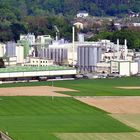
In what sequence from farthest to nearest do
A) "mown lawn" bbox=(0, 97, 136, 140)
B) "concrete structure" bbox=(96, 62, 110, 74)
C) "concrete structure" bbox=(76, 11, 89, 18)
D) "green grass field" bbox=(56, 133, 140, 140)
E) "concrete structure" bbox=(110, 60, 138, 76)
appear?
1. "concrete structure" bbox=(76, 11, 89, 18)
2. "concrete structure" bbox=(96, 62, 110, 74)
3. "concrete structure" bbox=(110, 60, 138, 76)
4. "mown lawn" bbox=(0, 97, 136, 140)
5. "green grass field" bbox=(56, 133, 140, 140)

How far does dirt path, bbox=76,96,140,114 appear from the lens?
46.9 metres

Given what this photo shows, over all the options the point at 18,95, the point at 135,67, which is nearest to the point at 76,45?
the point at 135,67

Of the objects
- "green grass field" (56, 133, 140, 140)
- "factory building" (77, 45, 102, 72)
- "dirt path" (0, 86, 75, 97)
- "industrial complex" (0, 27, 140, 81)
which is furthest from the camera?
"factory building" (77, 45, 102, 72)

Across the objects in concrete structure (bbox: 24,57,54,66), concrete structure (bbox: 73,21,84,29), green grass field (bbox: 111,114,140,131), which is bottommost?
green grass field (bbox: 111,114,140,131)

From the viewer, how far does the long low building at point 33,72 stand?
6588 centimetres

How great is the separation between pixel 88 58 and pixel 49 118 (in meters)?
34.9

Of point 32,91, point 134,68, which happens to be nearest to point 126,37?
point 134,68

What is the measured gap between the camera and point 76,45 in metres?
84.3

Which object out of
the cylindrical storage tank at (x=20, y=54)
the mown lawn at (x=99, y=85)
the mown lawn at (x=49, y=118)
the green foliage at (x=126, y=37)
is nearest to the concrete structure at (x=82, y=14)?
the green foliage at (x=126, y=37)

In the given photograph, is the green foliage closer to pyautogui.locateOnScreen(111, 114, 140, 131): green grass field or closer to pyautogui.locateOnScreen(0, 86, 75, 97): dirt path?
pyautogui.locateOnScreen(0, 86, 75, 97): dirt path

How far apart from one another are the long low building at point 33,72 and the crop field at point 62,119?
10.0 meters

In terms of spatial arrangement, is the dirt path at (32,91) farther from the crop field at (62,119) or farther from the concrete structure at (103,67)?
the concrete structure at (103,67)

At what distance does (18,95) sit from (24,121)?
10946mm

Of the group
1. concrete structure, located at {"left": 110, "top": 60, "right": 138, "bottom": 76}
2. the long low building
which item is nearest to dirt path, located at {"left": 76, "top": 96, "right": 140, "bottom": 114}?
the long low building
